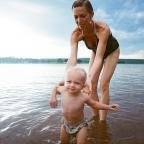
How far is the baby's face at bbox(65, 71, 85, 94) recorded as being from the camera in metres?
3.99

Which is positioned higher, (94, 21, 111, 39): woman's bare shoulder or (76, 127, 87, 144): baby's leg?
(94, 21, 111, 39): woman's bare shoulder

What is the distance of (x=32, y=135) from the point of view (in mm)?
5320

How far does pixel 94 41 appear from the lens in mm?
5617

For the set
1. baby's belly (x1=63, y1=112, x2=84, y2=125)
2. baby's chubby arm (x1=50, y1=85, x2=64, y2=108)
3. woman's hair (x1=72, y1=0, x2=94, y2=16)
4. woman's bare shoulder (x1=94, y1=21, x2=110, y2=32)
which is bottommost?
Result: baby's belly (x1=63, y1=112, x2=84, y2=125)

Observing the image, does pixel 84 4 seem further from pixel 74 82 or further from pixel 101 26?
pixel 74 82

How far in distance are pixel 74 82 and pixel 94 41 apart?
178cm

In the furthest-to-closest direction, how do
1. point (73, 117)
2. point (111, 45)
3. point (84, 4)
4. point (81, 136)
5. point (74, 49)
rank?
point (111, 45) → point (74, 49) → point (84, 4) → point (73, 117) → point (81, 136)

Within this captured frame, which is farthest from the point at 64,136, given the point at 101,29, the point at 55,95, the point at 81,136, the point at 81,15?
the point at 101,29

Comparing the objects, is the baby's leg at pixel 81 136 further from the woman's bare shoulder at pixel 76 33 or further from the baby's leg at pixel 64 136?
the woman's bare shoulder at pixel 76 33

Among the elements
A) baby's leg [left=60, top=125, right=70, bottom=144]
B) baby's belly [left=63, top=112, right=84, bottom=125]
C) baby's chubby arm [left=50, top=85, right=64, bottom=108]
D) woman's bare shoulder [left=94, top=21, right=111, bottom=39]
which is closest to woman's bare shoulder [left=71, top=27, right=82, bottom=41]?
woman's bare shoulder [left=94, top=21, right=111, bottom=39]

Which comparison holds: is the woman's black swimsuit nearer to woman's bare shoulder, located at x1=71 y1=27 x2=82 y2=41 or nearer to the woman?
the woman

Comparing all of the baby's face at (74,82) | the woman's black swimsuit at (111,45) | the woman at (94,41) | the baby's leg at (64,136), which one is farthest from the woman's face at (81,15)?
the baby's leg at (64,136)

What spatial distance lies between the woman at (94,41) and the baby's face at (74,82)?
0.81 ft

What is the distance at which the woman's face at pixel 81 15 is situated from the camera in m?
4.61
